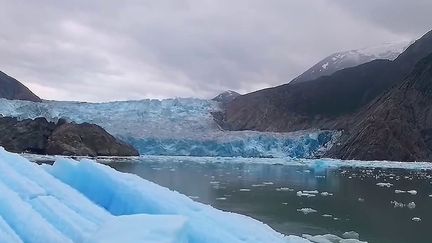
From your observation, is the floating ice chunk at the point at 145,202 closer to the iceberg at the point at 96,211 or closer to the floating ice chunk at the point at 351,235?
the iceberg at the point at 96,211

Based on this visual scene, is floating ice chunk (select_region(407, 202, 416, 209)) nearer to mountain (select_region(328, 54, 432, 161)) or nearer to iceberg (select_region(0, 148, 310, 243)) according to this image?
iceberg (select_region(0, 148, 310, 243))

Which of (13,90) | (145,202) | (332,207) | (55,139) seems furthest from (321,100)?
(145,202)

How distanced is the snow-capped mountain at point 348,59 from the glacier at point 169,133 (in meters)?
93.0

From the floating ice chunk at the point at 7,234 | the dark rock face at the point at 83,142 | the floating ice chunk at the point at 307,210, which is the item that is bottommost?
the floating ice chunk at the point at 307,210

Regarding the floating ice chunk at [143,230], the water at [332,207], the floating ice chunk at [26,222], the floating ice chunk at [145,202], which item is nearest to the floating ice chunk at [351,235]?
the water at [332,207]

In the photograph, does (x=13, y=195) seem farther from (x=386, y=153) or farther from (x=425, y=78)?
(x=425, y=78)

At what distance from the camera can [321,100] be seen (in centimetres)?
8325

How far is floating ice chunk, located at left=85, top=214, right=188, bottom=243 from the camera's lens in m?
3.99

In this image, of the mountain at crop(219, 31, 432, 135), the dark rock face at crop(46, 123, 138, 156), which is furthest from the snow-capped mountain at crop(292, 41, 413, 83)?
the dark rock face at crop(46, 123, 138, 156)

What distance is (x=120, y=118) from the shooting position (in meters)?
56.9

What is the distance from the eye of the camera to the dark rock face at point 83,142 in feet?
135

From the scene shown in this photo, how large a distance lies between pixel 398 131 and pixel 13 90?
277ft

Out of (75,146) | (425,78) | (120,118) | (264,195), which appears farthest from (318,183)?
(425,78)

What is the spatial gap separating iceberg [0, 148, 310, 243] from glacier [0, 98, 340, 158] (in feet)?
153
